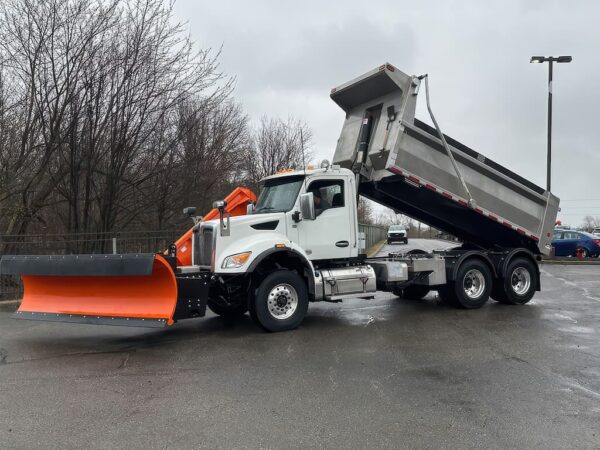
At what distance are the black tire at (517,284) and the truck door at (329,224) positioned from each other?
376 centimetres

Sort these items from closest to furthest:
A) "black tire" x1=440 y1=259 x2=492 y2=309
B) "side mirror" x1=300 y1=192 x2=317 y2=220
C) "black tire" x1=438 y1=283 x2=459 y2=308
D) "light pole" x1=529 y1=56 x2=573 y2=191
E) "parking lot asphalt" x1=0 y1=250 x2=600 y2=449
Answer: "parking lot asphalt" x1=0 y1=250 x2=600 y2=449 → "side mirror" x1=300 y1=192 x2=317 y2=220 → "black tire" x1=440 y1=259 x2=492 y2=309 → "black tire" x1=438 y1=283 x2=459 y2=308 → "light pole" x1=529 y1=56 x2=573 y2=191

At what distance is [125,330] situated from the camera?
8.23 meters

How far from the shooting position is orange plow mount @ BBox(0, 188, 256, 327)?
21.5 feet

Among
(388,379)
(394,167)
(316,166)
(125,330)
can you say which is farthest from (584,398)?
(125,330)

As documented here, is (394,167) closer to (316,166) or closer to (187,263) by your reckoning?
(316,166)

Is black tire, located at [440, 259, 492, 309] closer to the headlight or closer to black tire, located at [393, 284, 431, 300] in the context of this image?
black tire, located at [393, 284, 431, 300]

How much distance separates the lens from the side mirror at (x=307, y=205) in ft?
25.7

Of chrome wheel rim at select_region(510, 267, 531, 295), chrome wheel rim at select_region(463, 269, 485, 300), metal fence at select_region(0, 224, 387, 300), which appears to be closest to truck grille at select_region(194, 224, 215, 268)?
metal fence at select_region(0, 224, 387, 300)

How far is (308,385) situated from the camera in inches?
198

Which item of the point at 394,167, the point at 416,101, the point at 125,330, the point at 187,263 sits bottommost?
the point at 125,330

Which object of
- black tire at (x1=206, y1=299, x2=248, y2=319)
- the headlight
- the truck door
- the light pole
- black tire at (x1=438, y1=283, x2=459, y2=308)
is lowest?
black tire at (x1=206, y1=299, x2=248, y2=319)

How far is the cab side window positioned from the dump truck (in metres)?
0.02

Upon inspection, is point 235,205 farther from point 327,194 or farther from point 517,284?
point 517,284

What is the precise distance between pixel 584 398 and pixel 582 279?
12.6 m
